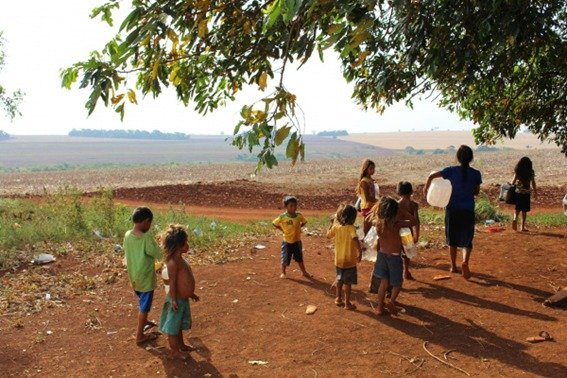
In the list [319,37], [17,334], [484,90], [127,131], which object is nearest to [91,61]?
[319,37]

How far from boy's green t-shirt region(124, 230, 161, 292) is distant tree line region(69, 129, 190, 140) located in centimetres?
17139

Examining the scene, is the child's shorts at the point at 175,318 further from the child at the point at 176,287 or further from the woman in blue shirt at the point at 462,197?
the woman in blue shirt at the point at 462,197

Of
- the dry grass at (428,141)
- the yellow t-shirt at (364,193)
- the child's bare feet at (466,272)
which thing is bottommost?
the child's bare feet at (466,272)

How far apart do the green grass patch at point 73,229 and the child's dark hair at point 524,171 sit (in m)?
5.14

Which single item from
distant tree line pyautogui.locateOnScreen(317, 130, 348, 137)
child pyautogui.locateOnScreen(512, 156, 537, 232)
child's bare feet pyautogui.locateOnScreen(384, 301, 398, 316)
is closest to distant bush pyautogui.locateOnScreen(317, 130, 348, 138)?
distant tree line pyautogui.locateOnScreen(317, 130, 348, 137)

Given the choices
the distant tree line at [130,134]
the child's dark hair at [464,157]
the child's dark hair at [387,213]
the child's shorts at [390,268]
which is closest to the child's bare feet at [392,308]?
the child's shorts at [390,268]

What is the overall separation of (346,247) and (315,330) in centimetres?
102

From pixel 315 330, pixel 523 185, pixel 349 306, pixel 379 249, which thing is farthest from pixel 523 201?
pixel 315 330

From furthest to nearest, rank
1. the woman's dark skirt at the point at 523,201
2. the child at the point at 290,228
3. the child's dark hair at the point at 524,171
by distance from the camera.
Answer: the woman's dark skirt at the point at 523,201 < the child's dark hair at the point at 524,171 < the child at the point at 290,228

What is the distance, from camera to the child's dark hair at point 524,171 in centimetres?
1080

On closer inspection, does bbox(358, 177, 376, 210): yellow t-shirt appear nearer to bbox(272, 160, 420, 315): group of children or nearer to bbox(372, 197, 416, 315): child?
bbox(272, 160, 420, 315): group of children

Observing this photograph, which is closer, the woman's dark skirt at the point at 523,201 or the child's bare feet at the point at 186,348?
the child's bare feet at the point at 186,348

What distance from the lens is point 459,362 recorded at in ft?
17.4

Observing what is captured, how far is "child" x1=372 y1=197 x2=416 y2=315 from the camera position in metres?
6.30
